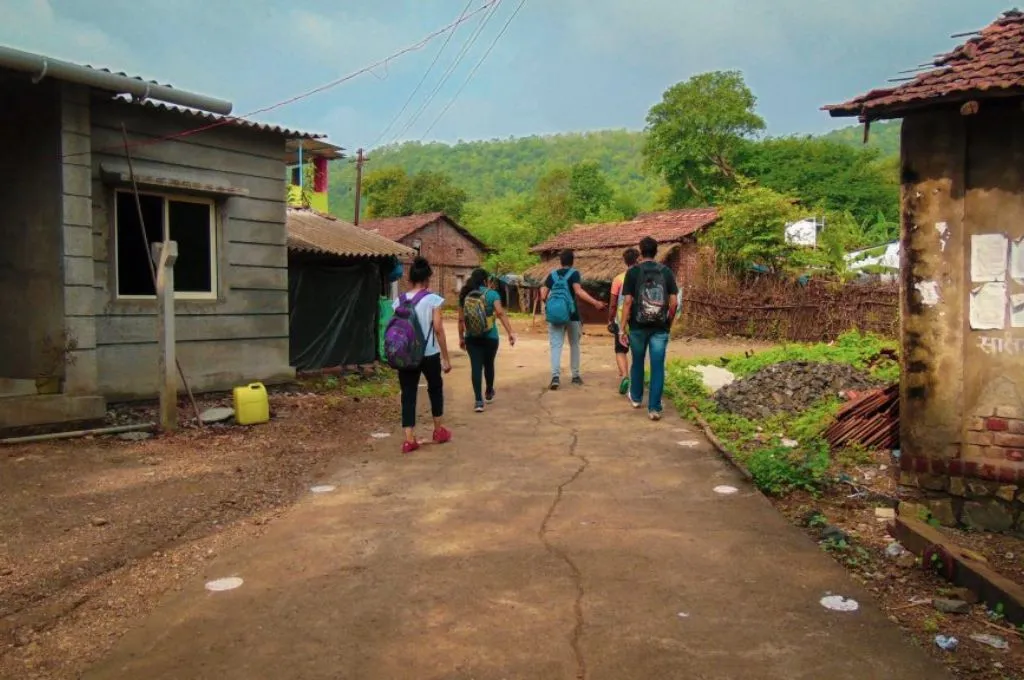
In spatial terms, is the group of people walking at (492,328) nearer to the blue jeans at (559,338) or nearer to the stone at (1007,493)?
the blue jeans at (559,338)

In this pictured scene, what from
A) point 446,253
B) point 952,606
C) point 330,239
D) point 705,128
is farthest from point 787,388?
point 705,128

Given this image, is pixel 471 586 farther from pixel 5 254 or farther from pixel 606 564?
pixel 5 254

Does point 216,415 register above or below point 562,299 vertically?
below

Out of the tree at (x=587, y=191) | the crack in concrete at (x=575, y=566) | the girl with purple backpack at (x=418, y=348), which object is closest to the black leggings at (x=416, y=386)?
the girl with purple backpack at (x=418, y=348)

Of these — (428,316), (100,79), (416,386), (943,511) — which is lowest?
(943,511)

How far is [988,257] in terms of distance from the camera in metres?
4.94

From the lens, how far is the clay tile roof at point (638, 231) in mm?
29719

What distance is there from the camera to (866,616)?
11.4 feet

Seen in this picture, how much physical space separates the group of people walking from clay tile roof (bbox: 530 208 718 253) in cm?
2010

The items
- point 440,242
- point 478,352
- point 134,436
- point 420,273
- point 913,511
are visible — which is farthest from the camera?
point 440,242

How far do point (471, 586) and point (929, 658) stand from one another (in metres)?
2.02

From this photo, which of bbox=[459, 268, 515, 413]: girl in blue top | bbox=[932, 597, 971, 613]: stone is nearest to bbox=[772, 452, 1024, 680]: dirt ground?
bbox=[932, 597, 971, 613]: stone

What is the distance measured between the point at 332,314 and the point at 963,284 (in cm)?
1026

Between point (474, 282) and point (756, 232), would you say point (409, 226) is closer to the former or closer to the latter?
point (756, 232)
